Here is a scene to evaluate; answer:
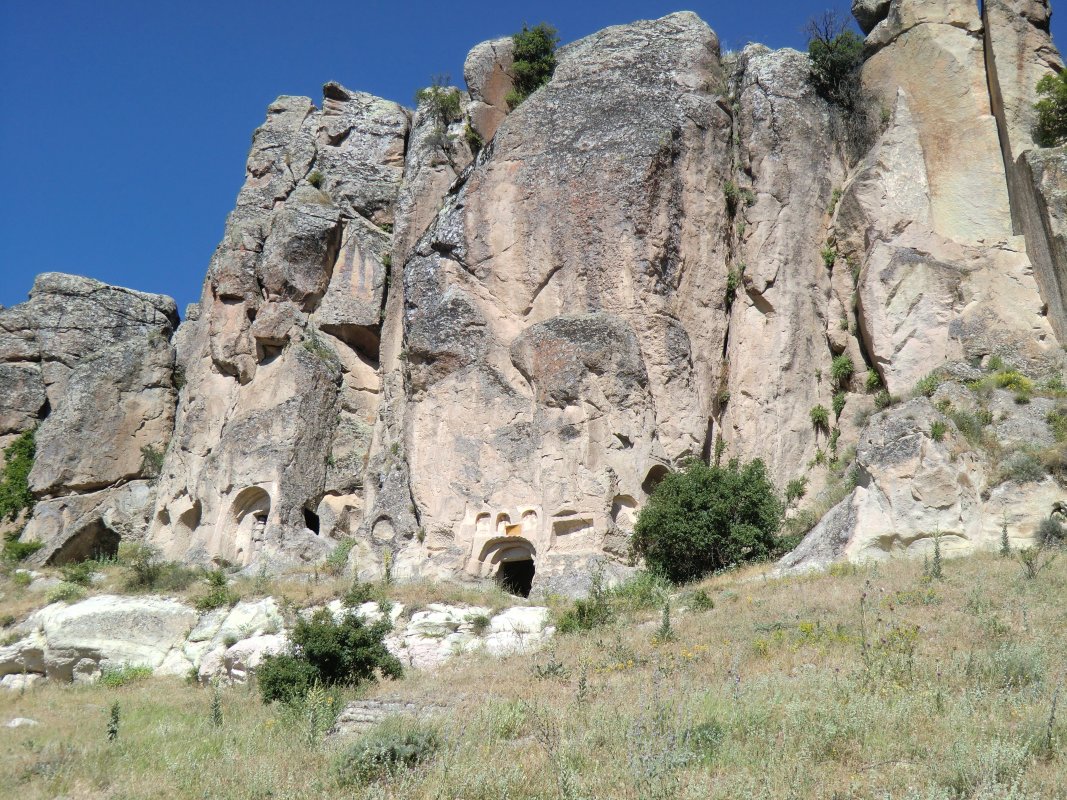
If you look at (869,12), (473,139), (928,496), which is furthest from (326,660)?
(869,12)

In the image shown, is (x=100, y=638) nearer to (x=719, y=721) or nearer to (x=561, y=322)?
(x=561, y=322)

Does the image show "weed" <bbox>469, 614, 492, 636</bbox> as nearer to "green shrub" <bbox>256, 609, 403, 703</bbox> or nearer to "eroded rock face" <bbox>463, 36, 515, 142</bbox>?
"green shrub" <bbox>256, 609, 403, 703</bbox>

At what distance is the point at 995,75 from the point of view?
2309 cm

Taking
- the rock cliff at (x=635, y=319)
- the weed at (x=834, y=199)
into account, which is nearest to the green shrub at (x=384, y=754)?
the rock cliff at (x=635, y=319)

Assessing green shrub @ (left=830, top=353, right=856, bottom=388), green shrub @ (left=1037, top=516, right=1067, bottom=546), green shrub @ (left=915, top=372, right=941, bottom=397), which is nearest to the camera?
green shrub @ (left=1037, top=516, right=1067, bottom=546)

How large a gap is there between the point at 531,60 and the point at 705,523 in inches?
644

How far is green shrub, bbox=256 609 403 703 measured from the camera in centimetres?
1299

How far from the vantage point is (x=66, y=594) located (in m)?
20.6

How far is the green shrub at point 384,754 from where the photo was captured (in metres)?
8.00

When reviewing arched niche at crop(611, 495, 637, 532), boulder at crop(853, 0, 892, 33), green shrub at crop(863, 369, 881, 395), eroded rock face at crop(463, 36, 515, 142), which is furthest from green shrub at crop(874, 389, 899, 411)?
eroded rock face at crop(463, 36, 515, 142)

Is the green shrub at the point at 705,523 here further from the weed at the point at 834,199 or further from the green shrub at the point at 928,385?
the weed at the point at 834,199

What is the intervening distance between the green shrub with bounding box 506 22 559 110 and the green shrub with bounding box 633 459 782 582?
13961mm

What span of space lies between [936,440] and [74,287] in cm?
2867

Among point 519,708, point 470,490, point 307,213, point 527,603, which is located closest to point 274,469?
point 470,490
